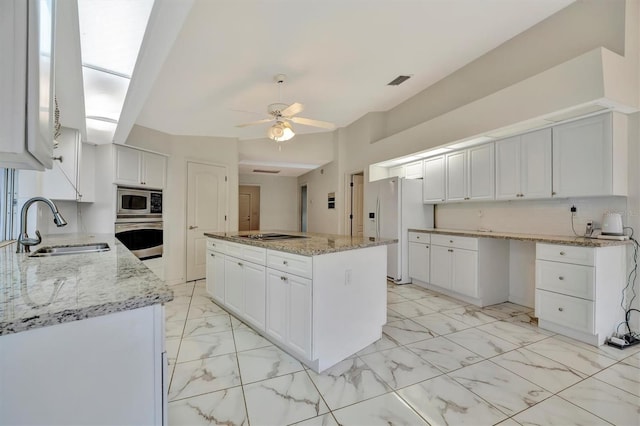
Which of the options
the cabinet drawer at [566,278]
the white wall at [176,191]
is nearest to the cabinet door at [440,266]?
the cabinet drawer at [566,278]

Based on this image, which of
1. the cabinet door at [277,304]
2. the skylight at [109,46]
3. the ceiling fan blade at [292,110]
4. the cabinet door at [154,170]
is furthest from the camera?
the cabinet door at [154,170]

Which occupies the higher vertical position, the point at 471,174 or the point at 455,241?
the point at 471,174

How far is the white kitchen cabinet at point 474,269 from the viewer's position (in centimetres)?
348

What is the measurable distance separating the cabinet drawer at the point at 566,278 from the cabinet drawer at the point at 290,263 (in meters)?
2.40

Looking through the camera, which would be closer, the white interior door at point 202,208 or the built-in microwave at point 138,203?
the built-in microwave at point 138,203

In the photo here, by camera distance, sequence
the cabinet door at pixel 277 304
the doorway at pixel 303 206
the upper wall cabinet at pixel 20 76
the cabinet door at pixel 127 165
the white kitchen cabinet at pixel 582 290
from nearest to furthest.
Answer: the upper wall cabinet at pixel 20 76, the cabinet door at pixel 277 304, the white kitchen cabinet at pixel 582 290, the cabinet door at pixel 127 165, the doorway at pixel 303 206

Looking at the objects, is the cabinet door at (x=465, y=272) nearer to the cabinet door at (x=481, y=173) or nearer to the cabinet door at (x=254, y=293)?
the cabinet door at (x=481, y=173)

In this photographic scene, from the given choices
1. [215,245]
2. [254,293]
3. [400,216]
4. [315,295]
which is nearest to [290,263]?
[315,295]

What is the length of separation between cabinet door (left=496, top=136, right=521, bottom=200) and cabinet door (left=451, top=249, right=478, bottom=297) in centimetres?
80

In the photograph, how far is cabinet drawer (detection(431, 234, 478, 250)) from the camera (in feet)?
11.6

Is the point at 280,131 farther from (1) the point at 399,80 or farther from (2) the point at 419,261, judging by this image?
(2) the point at 419,261

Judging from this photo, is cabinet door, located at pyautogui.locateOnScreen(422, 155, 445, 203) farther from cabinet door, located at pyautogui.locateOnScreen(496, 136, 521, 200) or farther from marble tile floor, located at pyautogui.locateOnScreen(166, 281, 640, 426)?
marble tile floor, located at pyautogui.locateOnScreen(166, 281, 640, 426)

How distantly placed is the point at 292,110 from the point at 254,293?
188cm

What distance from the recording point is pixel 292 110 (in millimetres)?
2994
